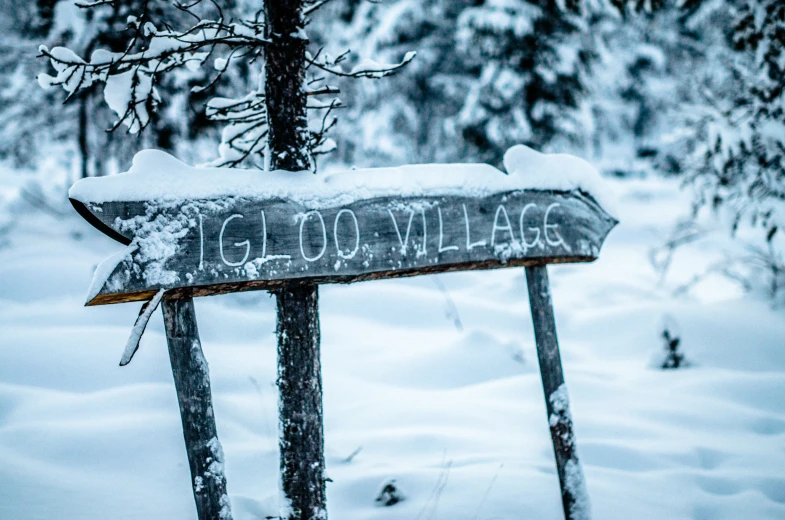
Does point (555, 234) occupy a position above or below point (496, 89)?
below

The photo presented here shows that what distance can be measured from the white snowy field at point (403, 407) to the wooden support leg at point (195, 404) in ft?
2.98

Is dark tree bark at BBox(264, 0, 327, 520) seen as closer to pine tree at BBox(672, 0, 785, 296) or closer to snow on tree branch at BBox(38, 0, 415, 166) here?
snow on tree branch at BBox(38, 0, 415, 166)

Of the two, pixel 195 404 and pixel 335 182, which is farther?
pixel 335 182

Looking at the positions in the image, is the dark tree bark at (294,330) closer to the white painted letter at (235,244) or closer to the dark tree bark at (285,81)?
the dark tree bark at (285,81)

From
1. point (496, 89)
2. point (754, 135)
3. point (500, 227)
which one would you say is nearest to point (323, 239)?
point (500, 227)

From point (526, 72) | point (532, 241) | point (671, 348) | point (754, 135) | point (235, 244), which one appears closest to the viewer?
point (235, 244)

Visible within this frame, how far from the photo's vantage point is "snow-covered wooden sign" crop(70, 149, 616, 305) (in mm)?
1793

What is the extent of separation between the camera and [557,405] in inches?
113

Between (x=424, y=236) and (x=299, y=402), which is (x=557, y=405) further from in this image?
(x=299, y=402)

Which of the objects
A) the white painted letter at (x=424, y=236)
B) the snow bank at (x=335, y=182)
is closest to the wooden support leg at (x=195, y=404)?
the snow bank at (x=335, y=182)

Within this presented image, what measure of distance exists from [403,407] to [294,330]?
2.56m

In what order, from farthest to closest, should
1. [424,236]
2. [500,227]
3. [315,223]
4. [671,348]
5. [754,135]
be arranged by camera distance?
1. [671,348]
2. [754,135]
3. [500,227]
4. [424,236]
5. [315,223]

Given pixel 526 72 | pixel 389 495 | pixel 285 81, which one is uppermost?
pixel 526 72

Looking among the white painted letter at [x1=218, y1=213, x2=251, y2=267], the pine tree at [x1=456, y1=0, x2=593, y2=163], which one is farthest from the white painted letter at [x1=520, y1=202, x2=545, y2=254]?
the pine tree at [x1=456, y1=0, x2=593, y2=163]
